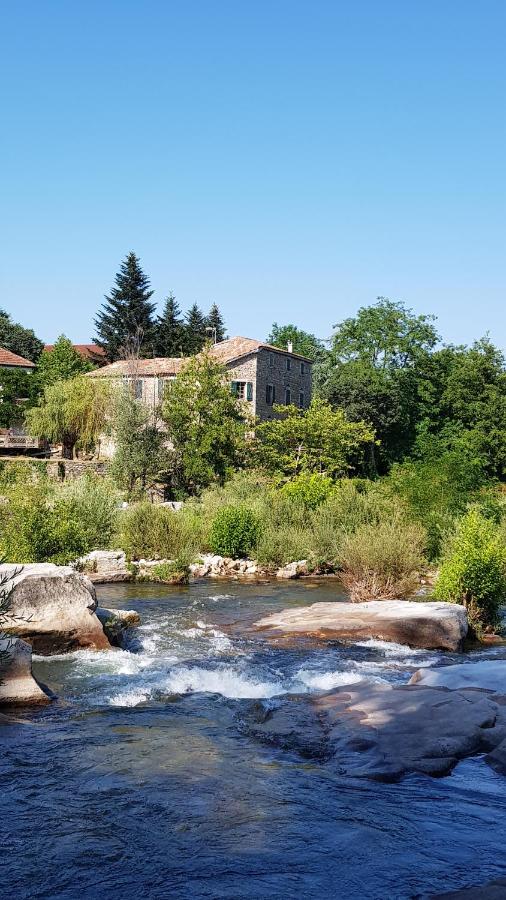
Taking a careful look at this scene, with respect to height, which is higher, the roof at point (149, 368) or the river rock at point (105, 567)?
the roof at point (149, 368)

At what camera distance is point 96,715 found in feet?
31.8

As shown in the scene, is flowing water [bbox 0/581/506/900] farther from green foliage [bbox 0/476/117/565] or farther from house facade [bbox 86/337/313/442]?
house facade [bbox 86/337/313/442]

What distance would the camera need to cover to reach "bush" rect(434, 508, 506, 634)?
49.7 feet

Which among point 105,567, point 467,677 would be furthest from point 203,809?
point 105,567

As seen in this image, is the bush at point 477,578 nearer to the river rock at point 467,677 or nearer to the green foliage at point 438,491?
the river rock at point 467,677

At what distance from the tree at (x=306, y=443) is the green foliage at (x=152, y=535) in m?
16.6

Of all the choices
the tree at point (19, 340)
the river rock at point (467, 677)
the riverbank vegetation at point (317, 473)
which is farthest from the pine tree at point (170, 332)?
the river rock at point (467, 677)

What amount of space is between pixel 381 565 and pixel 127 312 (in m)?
53.2

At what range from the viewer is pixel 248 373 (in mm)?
53062

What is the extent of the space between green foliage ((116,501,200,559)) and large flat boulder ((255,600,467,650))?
719 cm

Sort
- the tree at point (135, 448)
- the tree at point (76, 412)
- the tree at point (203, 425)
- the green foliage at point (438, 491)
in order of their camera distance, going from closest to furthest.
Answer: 1. the green foliage at point (438, 491)
2. the tree at point (135, 448)
3. the tree at point (203, 425)
4. the tree at point (76, 412)

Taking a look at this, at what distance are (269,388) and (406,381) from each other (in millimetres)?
10796

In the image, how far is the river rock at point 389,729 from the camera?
8.20m

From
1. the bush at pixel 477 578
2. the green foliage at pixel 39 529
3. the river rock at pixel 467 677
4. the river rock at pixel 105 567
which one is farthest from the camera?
the river rock at pixel 105 567
